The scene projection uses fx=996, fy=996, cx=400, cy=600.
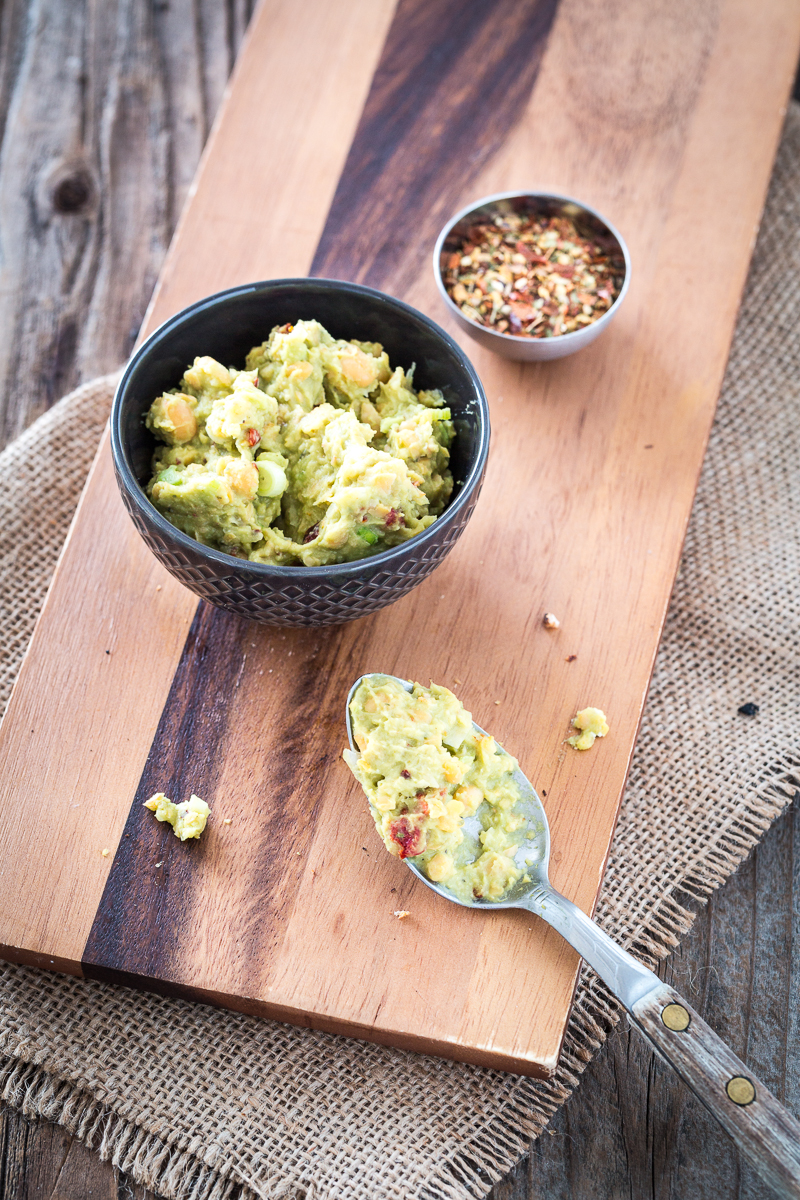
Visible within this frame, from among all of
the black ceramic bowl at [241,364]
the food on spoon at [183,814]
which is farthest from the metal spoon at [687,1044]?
the black ceramic bowl at [241,364]

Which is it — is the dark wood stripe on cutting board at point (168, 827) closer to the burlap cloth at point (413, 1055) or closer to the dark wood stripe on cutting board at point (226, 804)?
the dark wood stripe on cutting board at point (226, 804)

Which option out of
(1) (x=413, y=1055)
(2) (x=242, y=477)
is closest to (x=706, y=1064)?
(1) (x=413, y=1055)

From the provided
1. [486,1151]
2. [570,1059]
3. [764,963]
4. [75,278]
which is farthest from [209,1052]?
[75,278]

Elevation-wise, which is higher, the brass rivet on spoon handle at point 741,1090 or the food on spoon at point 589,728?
the food on spoon at point 589,728

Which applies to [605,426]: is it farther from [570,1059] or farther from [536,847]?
[570,1059]

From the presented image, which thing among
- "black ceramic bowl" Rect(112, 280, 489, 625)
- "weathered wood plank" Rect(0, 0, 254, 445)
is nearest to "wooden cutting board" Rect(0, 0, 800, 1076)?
"black ceramic bowl" Rect(112, 280, 489, 625)

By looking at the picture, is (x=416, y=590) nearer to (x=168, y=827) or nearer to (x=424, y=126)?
(x=168, y=827)

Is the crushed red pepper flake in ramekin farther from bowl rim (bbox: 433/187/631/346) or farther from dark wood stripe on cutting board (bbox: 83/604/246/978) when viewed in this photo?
dark wood stripe on cutting board (bbox: 83/604/246/978)
